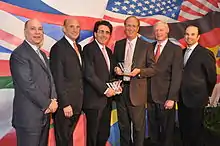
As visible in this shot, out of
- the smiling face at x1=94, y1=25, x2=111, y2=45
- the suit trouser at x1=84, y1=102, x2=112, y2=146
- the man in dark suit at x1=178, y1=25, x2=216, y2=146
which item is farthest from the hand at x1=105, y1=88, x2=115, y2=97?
the man in dark suit at x1=178, y1=25, x2=216, y2=146

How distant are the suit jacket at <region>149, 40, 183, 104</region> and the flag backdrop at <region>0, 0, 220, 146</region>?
657 mm

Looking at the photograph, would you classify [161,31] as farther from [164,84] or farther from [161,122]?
[161,122]

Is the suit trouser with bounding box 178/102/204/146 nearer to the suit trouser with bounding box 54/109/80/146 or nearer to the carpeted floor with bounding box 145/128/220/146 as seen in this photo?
the carpeted floor with bounding box 145/128/220/146

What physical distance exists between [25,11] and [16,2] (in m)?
0.12

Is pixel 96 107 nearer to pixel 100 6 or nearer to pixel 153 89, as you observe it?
pixel 153 89

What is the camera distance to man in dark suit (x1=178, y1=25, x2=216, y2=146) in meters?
3.53

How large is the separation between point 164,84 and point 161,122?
16.1 inches

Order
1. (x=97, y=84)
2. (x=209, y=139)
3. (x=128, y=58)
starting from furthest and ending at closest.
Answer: (x=209, y=139) → (x=128, y=58) → (x=97, y=84)

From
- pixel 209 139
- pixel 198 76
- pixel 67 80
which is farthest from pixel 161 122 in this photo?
pixel 67 80

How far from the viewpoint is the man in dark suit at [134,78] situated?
3406 millimetres

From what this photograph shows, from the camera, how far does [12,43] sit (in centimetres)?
327

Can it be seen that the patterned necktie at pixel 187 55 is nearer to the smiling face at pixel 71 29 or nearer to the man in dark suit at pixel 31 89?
the smiling face at pixel 71 29

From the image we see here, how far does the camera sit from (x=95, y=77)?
3209 mm

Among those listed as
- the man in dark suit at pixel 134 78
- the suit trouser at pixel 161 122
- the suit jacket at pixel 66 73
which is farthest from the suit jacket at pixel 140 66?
the suit jacket at pixel 66 73
